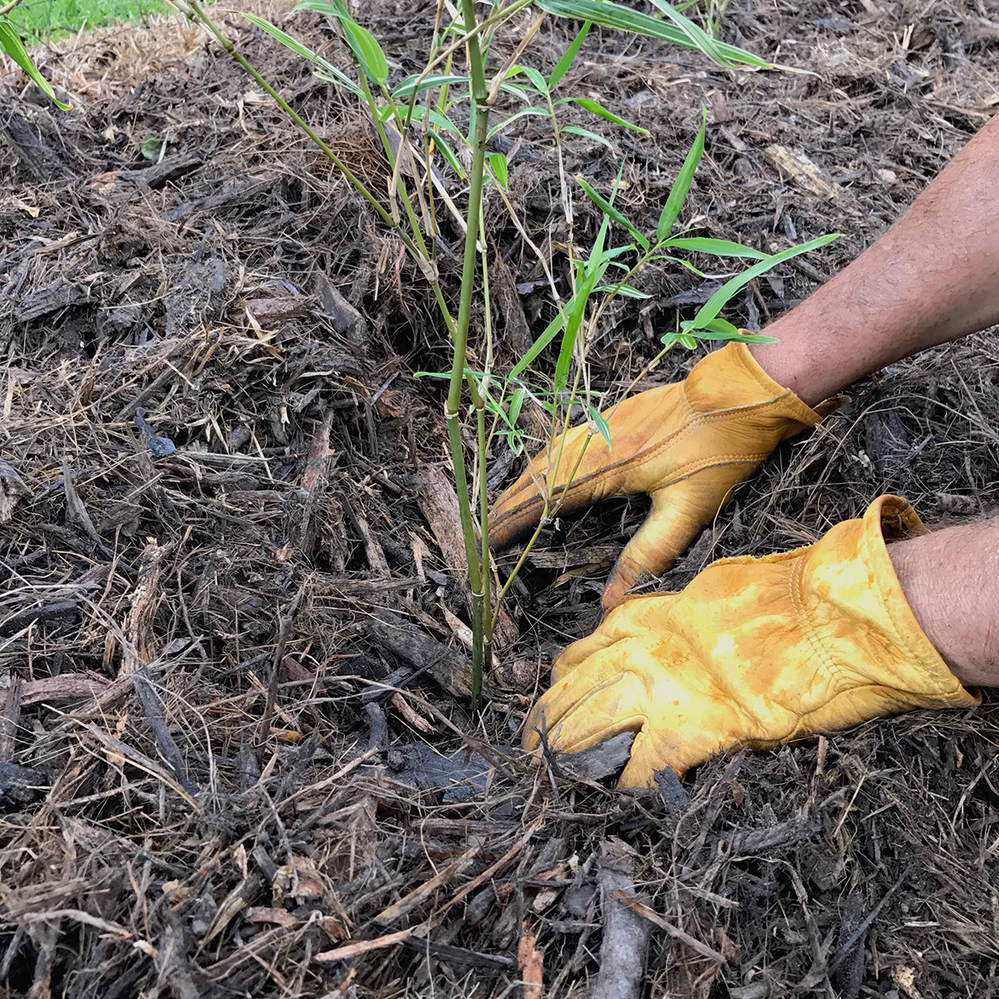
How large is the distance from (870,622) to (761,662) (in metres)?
0.20

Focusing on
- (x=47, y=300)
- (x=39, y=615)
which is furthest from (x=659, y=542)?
(x=47, y=300)

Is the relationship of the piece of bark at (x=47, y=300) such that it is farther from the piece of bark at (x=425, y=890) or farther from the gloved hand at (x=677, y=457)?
the piece of bark at (x=425, y=890)

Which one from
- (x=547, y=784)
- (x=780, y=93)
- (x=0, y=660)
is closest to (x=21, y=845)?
(x=0, y=660)

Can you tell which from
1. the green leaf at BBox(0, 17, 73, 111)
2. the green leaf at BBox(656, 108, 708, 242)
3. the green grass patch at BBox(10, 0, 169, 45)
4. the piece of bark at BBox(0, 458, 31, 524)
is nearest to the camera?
the green leaf at BBox(0, 17, 73, 111)

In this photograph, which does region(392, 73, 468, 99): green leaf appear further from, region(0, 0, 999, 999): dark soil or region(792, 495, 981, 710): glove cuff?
region(792, 495, 981, 710): glove cuff

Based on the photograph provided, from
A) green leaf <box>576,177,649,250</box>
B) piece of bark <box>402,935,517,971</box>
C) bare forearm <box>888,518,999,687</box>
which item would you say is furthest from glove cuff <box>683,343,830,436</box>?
piece of bark <box>402,935,517,971</box>

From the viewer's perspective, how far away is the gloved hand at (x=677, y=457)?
1.78 meters

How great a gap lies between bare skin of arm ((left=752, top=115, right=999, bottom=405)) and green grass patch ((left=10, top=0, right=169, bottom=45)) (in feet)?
11.1

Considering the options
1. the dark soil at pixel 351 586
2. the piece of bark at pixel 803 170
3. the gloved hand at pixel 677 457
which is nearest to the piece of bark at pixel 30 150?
the dark soil at pixel 351 586

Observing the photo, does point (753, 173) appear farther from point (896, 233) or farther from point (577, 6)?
point (577, 6)

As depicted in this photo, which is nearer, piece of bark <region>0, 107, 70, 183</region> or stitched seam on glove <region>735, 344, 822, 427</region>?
stitched seam on glove <region>735, 344, 822, 427</region>

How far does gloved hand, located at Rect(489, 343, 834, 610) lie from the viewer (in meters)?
1.78

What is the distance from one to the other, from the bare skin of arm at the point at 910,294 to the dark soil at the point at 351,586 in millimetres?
163

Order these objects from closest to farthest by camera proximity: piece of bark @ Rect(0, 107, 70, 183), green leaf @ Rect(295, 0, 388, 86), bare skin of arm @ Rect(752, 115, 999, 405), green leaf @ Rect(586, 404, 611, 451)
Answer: green leaf @ Rect(295, 0, 388, 86), green leaf @ Rect(586, 404, 611, 451), bare skin of arm @ Rect(752, 115, 999, 405), piece of bark @ Rect(0, 107, 70, 183)
